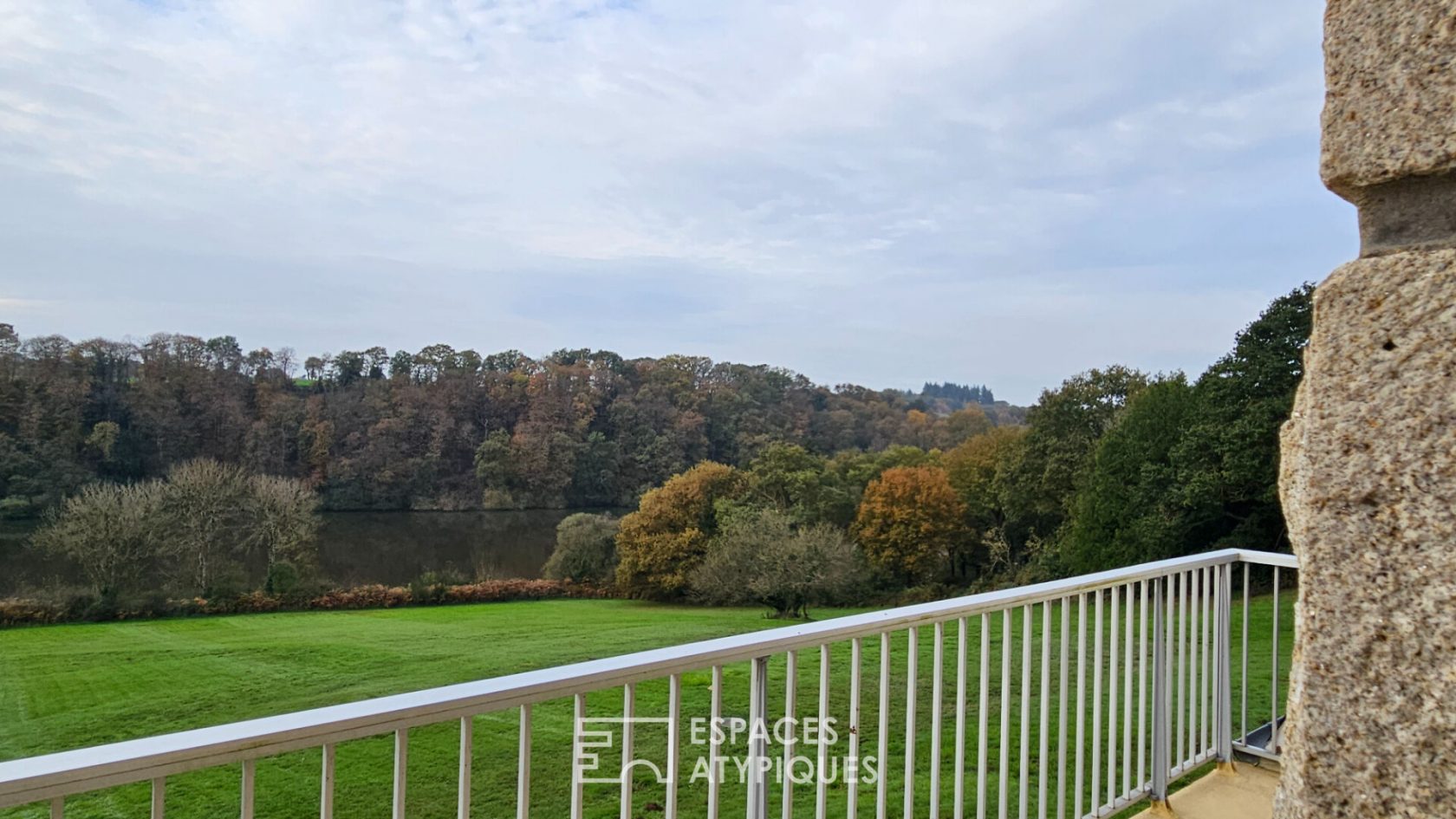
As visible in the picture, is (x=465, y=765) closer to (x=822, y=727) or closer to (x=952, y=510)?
(x=822, y=727)

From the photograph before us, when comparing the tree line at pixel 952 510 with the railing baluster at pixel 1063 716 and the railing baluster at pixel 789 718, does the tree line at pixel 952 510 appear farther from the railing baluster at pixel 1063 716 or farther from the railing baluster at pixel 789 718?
the railing baluster at pixel 789 718

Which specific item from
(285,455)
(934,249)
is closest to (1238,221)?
(934,249)

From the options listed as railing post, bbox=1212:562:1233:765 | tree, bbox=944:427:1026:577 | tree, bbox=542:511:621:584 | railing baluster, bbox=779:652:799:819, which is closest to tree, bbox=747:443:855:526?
tree, bbox=944:427:1026:577

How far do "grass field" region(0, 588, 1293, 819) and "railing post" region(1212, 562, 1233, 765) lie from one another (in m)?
0.55

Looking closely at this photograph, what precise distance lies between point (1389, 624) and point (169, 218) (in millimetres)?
22768

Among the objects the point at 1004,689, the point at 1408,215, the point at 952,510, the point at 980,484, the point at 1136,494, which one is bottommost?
the point at 952,510

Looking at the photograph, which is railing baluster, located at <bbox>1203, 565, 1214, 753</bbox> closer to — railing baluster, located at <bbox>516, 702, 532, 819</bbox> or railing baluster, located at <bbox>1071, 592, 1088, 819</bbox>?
railing baluster, located at <bbox>1071, 592, 1088, 819</bbox>

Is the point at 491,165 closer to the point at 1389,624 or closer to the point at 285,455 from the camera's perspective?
the point at 285,455

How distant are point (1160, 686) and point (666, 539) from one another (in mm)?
15936

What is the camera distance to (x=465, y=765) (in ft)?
2.96

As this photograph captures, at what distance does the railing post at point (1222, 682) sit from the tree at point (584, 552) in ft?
54.1

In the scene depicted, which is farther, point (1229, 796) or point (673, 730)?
point (1229, 796)

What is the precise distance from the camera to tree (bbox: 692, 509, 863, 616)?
15492 mm

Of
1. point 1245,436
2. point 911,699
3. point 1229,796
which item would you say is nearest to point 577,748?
point 911,699
